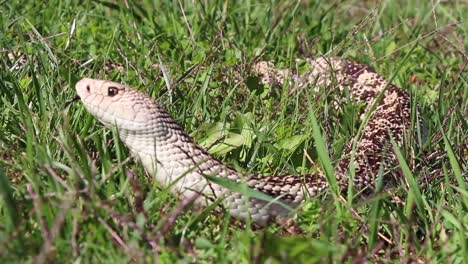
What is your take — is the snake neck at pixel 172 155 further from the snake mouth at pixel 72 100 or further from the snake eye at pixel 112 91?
the snake mouth at pixel 72 100

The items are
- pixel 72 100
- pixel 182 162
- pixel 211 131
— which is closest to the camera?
pixel 182 162

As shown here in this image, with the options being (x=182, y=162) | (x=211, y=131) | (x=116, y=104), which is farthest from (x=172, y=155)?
(x=211, y=131)

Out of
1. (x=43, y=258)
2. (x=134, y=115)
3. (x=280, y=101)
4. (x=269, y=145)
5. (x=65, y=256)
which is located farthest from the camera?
(x=280, y=101)

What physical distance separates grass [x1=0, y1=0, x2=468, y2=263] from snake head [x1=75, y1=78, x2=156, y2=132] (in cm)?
11

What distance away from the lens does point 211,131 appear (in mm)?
4555

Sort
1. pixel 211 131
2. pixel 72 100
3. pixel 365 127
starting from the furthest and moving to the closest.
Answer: pixel 365 127, pixel 211 131, pixel 72 100

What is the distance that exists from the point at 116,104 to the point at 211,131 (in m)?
0.64

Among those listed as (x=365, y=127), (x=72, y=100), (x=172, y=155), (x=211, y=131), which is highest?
(x=72, y=100)

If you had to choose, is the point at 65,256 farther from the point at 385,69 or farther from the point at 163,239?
the point at 385,69

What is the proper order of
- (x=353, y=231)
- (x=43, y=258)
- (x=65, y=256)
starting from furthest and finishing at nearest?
(x=353, y=231) < (x=65, y=256) < (x=43, y=258)

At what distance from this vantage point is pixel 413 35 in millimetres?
6734

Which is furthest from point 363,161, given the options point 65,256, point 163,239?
point 65,256

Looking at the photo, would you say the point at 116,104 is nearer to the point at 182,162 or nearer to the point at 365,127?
the point at 182,162

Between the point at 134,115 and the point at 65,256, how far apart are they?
1.09 meters
